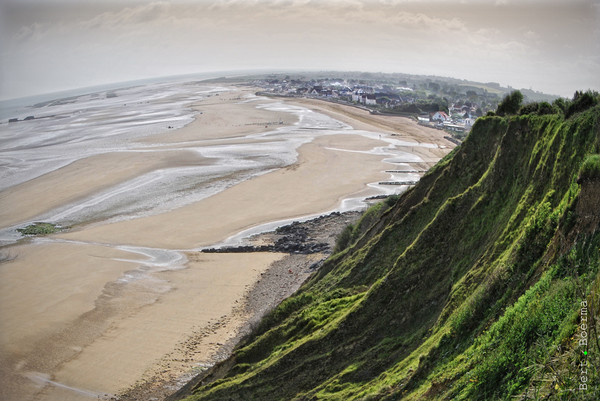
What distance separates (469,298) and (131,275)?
25.5m

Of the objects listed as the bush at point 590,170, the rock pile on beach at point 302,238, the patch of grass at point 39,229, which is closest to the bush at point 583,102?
the bush at point 590,170

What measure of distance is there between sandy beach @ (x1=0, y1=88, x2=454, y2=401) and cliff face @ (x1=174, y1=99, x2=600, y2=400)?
659cm

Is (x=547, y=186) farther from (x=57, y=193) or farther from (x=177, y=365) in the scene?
(x=57, y=193)

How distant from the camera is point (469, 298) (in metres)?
12.4

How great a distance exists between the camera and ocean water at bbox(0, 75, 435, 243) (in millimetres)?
48219

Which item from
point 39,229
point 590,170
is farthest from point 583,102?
point 39,229

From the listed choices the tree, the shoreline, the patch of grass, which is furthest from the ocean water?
the tree

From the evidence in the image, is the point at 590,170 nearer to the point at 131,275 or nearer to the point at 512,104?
the point at 512,104

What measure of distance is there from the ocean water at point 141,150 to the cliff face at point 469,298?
89.4 ft

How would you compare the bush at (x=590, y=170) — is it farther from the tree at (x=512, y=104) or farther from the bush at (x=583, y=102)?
the tree at (x=512, y=104)

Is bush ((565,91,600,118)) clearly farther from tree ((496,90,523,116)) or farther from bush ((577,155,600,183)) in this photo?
bush ((577,155,600,183))

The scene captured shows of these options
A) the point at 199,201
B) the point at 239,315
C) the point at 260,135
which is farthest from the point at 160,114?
the point at 239,315

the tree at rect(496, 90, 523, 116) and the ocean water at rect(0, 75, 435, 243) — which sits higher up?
the tree at rect(496, 90, 523, 116)

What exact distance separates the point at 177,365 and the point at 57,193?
36.5 meters
